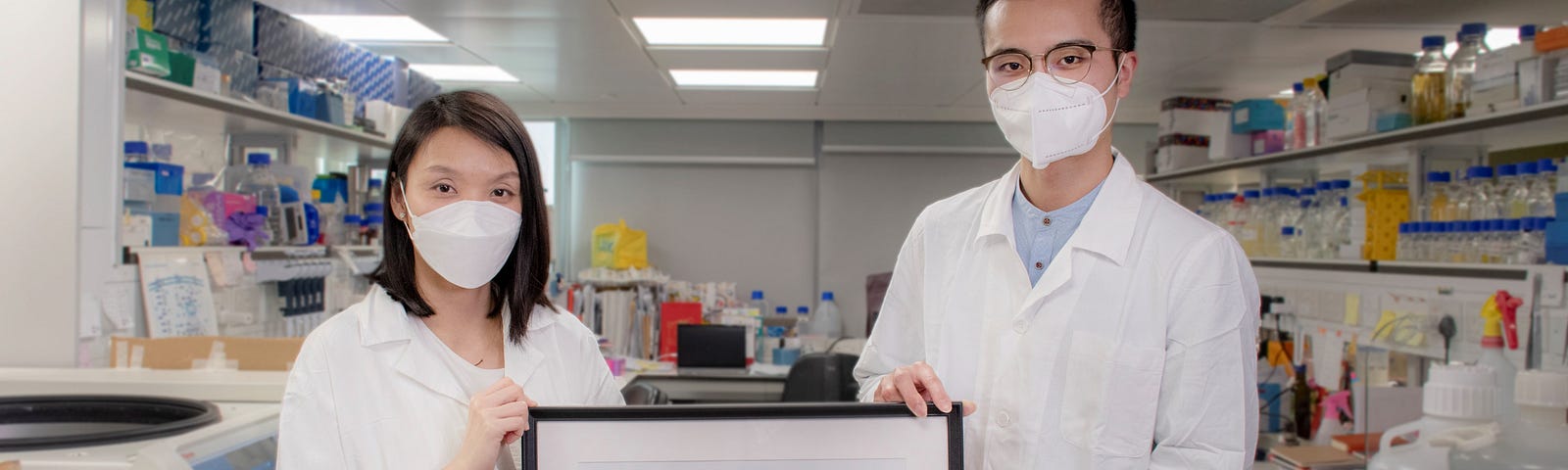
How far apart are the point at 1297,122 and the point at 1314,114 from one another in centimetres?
14

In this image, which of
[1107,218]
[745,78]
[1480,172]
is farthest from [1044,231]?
[745,78]

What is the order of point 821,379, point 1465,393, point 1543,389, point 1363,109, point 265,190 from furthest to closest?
point 821,379 < point 265,190 < point 1363,109 < point 1465,393 < point 1543,389

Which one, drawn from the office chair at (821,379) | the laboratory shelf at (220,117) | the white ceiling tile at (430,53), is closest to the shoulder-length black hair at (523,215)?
the laboratory shelf at (220,117)

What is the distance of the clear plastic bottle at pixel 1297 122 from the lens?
3.20 meters

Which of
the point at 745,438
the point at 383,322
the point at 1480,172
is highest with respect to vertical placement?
the point at 1480,172

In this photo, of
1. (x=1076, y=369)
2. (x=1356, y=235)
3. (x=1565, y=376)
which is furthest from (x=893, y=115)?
(x=1076, y=369)

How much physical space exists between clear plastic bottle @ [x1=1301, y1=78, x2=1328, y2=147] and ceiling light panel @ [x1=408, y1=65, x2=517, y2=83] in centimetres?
399

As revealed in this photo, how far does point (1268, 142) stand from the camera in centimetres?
362

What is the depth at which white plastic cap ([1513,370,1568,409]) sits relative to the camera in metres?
1.69

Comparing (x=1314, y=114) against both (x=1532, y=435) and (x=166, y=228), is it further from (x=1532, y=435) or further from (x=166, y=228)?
(x=166, y=228)

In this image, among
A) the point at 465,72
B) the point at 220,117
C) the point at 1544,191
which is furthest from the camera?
the point at 465,72

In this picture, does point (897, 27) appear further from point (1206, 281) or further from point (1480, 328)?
point (1206, 281)

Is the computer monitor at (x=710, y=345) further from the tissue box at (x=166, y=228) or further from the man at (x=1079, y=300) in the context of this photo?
the man at (x=1079, y=300)

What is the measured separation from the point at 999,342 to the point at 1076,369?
11 centimetres
